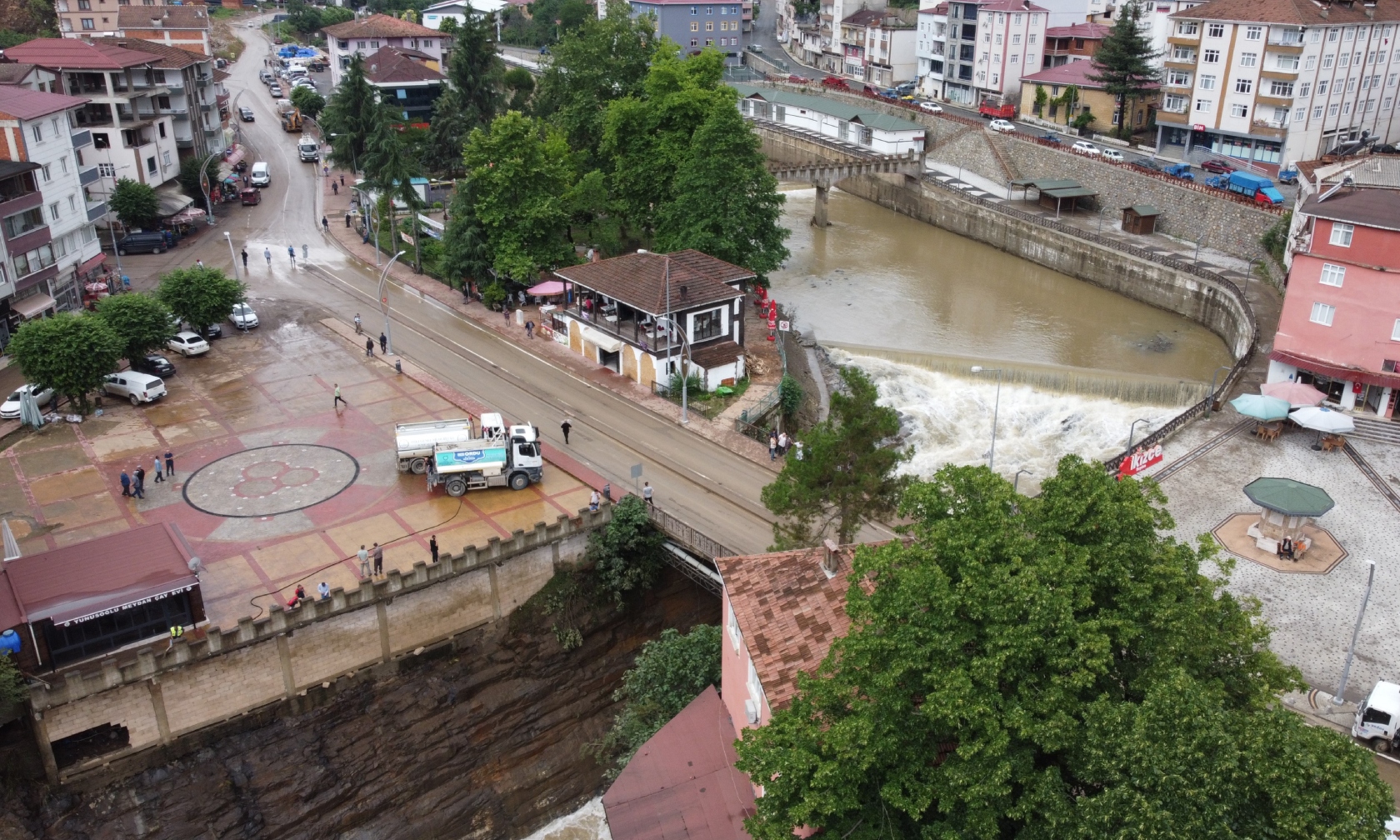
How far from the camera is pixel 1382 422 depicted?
46625 millimetres

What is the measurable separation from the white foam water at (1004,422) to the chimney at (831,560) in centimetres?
2204

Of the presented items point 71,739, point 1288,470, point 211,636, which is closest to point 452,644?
point 211,636

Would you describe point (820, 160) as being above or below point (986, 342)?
above

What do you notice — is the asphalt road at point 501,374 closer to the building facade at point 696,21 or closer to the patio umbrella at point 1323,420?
the patio umbrella at point 1323,420

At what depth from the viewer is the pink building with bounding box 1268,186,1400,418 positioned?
149 ft

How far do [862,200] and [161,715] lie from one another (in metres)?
79.3

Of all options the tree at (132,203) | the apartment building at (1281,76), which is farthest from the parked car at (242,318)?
the apartment building at (1281,76)

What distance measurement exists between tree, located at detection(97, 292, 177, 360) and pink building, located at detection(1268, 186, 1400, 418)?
2068 inches

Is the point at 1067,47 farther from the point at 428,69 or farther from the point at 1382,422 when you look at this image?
the point at 1382,422

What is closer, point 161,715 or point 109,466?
point 161,715

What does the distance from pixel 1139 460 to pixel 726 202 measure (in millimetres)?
28754

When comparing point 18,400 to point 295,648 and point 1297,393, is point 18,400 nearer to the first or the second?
point 295,648

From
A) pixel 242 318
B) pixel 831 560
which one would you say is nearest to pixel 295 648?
pixel 831 560

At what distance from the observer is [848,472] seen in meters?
31.4
